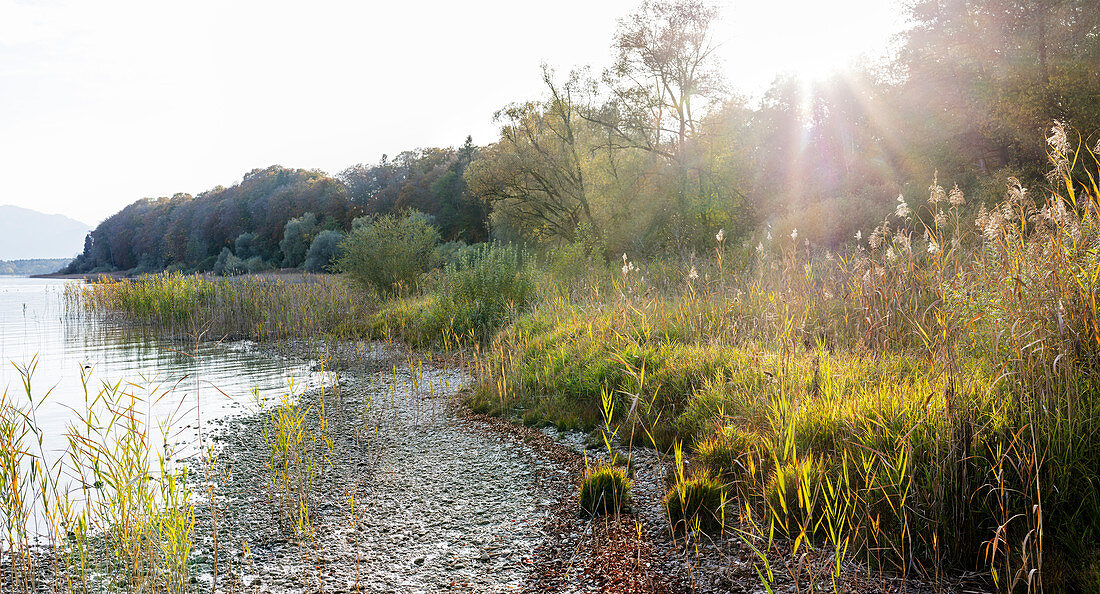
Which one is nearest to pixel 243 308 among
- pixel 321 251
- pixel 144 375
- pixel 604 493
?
pixel 144 375

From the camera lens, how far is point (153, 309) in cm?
1836

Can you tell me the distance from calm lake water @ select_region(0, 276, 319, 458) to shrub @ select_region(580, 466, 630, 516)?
3110 mm

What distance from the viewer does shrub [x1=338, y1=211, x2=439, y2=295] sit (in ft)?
60.3

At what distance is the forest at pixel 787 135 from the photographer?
52.3 ft

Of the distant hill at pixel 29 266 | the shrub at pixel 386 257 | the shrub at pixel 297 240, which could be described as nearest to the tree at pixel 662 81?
the shrub at pixel 386 257

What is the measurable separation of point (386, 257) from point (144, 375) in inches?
347

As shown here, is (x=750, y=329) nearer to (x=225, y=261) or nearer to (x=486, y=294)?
(x=486, y=294)

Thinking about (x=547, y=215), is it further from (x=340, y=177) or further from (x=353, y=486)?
(x=340, y=177)

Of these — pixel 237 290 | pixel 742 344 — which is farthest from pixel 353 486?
pixel 237 290

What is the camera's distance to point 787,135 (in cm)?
2353

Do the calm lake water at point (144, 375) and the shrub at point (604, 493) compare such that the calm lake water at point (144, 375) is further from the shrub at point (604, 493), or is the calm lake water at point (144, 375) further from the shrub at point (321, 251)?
the shrub at point (321, 251)

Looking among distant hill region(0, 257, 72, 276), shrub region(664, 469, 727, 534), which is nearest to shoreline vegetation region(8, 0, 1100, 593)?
shrub region(664, 469, 727, 534)

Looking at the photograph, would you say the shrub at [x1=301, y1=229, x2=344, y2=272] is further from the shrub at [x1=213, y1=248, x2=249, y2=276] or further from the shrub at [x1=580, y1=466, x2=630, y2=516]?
the shrub at [x1=580, y1=466, x2=630, y2=516]

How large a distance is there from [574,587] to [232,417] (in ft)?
19.6
